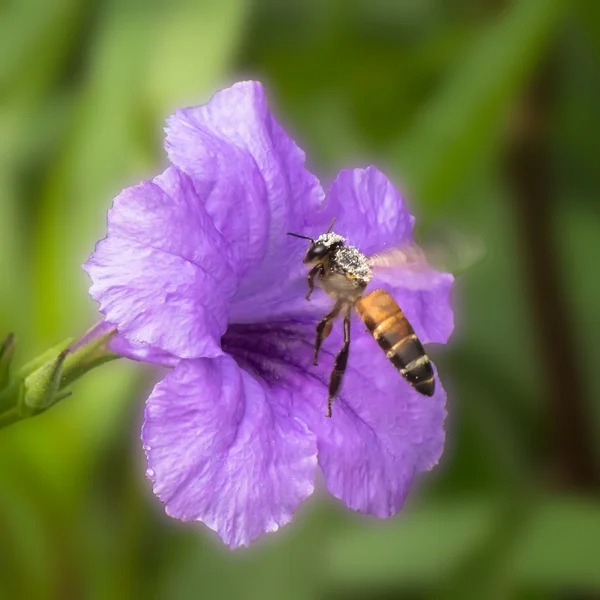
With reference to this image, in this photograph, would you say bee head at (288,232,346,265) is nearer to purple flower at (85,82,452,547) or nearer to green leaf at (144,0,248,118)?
purple flower at (85,82,452,547)

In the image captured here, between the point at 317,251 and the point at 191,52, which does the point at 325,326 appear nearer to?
the point at 317,251

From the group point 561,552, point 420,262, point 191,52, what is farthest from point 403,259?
point 191,52

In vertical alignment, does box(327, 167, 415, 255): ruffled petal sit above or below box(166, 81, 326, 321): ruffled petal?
below

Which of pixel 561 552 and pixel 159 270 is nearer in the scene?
pixel 159 270

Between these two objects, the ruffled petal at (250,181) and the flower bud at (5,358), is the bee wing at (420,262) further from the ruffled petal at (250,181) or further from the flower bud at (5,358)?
the flower bud at (5,358)

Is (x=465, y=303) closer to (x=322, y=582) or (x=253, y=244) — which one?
(x=322, y=582)

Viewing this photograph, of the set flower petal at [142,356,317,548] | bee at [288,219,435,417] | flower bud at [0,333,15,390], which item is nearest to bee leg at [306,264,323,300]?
bee at [288,219,435,417]

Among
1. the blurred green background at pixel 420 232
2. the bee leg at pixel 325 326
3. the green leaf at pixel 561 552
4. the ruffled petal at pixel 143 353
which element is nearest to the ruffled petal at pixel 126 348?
the ruffled petal at pixel 143 353
